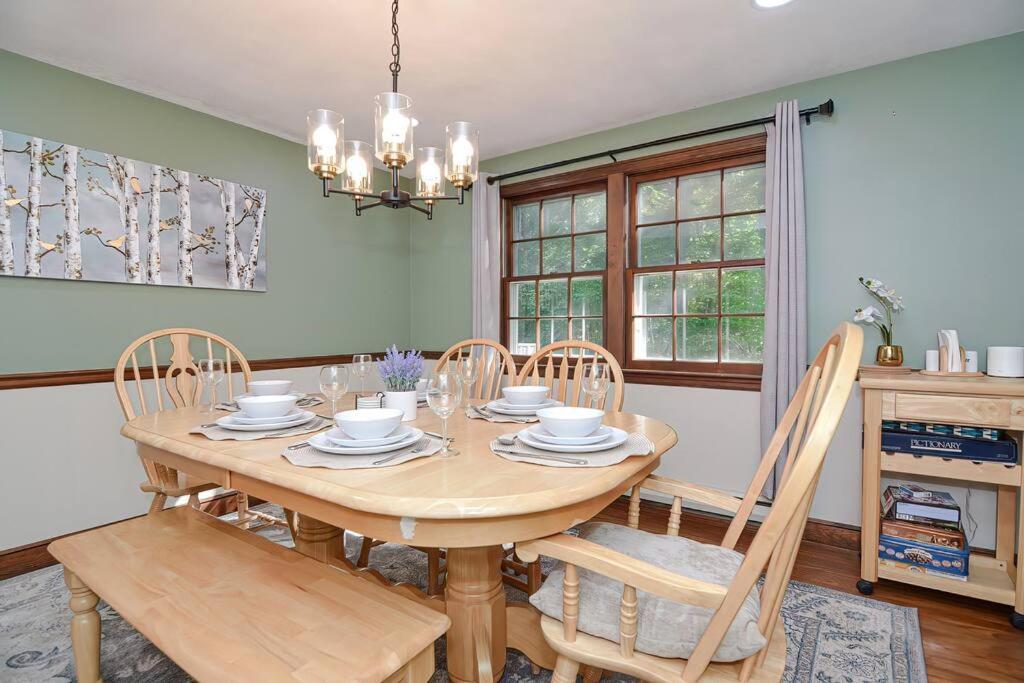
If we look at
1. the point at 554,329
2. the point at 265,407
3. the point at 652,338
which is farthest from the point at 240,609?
the point at 554,329

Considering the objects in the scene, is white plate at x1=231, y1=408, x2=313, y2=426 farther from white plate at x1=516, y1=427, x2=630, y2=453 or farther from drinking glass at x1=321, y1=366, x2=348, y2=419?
white plate at x1=516, y1=427, x2=630, y2=453

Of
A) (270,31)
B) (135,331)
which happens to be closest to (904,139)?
(270,31)

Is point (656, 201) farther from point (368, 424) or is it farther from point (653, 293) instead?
point (368, 424)

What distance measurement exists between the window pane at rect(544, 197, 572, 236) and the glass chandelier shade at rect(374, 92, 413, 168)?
197 centimetres

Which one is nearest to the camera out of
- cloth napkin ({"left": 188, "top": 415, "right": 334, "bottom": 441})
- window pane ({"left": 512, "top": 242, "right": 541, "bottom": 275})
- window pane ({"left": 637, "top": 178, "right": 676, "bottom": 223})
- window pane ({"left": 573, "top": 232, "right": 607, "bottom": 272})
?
cloth napkin ({"left": 188, "top": 415, "right": 334, "bottom": 441})

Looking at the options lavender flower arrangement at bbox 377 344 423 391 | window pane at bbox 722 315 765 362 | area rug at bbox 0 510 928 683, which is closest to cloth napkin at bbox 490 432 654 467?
lavender flower arrangement at bbox 377 344 423 391

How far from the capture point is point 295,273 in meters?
3.40

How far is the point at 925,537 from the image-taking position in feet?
→ 6.56

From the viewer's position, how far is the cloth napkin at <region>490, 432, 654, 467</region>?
1.13 m

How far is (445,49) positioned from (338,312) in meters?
2.06

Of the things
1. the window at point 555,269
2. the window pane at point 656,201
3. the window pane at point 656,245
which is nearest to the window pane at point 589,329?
the window at point 555,269

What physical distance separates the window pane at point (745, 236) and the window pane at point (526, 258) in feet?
4.37

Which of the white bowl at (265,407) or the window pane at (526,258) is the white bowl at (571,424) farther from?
the window pane at (526,258)

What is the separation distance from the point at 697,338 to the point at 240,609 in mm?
2694
